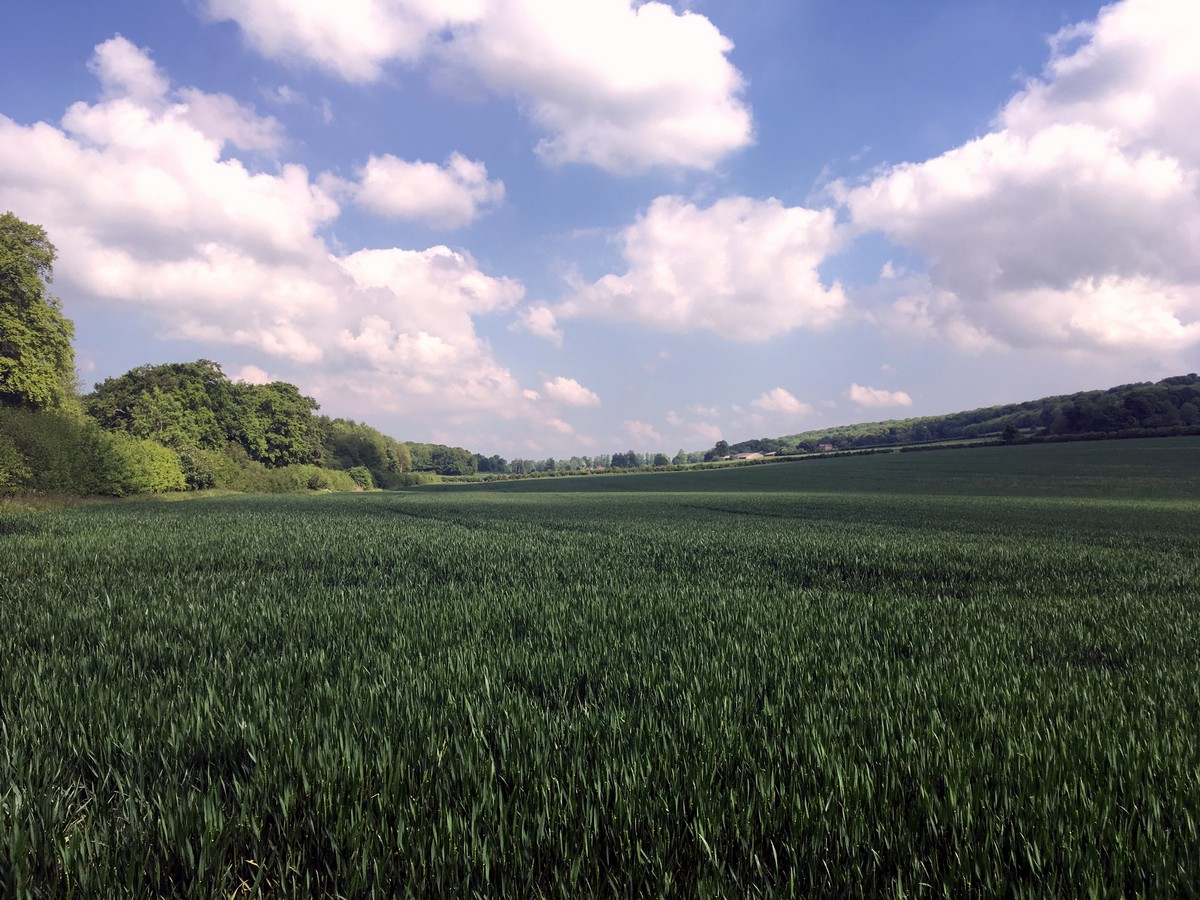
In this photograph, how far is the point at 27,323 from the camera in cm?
3400

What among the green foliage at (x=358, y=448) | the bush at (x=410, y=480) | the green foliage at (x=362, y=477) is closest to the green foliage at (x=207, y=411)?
the green foliage at (x=362, y=477)

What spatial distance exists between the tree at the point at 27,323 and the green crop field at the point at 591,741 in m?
35.4

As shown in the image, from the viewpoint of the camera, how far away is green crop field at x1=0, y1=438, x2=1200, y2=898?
8.02ft

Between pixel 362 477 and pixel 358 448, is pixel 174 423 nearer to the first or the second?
pixel 362 477

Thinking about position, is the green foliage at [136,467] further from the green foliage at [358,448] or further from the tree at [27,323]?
the green foliage at [358,448]

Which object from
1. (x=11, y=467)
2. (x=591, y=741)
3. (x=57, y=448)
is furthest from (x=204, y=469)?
(x=591, y=741)

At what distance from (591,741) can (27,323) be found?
153 feet

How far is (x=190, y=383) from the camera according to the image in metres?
73.7

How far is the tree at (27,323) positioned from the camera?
32.9 m

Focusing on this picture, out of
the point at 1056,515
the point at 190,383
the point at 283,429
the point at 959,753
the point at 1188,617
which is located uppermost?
the point at 190,383

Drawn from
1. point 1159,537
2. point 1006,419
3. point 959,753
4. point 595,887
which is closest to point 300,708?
point 595,887

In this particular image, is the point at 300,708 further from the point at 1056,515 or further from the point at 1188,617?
the point at 1056,515

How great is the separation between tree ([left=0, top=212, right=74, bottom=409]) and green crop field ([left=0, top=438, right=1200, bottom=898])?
3542 centimetres

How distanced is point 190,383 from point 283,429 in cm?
1453
